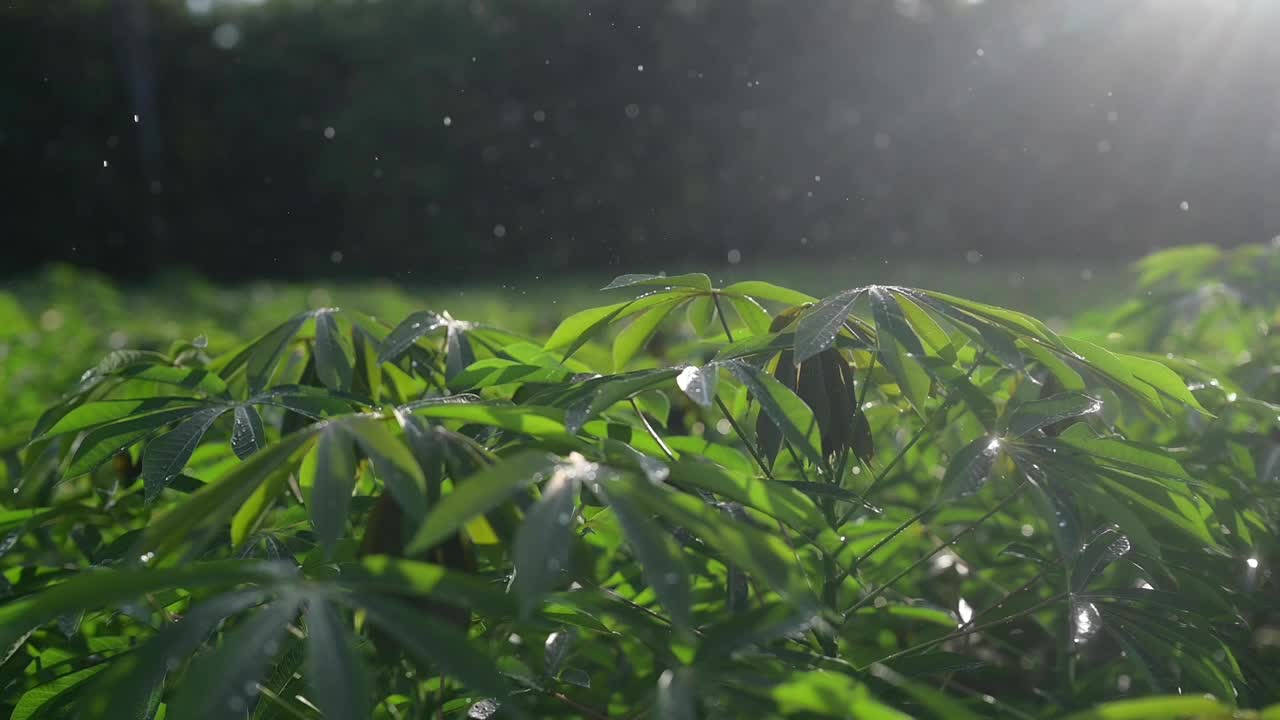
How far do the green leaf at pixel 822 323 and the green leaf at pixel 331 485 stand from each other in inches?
13.1

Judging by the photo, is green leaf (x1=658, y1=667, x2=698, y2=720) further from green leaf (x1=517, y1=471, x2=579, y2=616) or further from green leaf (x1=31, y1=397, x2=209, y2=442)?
green leaf (x1=31, y1=397, x2=209, y2=442)

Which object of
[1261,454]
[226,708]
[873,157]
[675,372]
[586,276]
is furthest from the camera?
[873,157]

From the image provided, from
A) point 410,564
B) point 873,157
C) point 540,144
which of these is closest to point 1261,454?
point 410,564

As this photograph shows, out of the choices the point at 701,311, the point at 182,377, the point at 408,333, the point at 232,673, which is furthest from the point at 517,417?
the point at 182,377

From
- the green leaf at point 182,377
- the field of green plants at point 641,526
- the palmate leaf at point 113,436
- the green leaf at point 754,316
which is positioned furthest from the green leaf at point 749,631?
the green leaf at point 182,377

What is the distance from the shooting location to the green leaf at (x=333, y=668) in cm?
54

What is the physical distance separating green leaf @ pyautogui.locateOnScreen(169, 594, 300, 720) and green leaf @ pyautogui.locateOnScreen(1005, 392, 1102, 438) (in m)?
0.60

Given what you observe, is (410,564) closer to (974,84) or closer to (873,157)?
(873,157)

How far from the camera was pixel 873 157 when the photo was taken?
1847 centimetres

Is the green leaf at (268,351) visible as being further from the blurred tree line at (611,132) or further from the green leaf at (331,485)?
the blurred tree line at (611,132)

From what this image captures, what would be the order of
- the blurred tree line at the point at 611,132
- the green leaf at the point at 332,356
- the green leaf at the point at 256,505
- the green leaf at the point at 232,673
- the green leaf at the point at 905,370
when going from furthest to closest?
the blurred tree line at the point at 611,132 < the green leaf at the point at 332,356 < the green leaf at the point at 905,370 < the green leaf at the point at 256,505 < the green leaf at the point at 232,673

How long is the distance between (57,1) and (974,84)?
52.5 feet

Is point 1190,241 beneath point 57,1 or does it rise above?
beneath

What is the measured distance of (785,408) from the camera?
2.65ft
